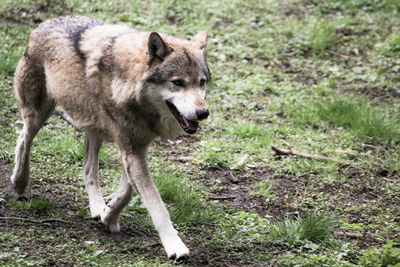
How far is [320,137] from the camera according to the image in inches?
281

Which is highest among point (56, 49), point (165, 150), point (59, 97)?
point (56, 49)

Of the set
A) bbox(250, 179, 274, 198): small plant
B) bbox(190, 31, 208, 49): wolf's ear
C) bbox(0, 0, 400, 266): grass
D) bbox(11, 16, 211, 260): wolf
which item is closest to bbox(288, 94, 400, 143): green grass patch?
bbox(0, 0, 400, 266): grass

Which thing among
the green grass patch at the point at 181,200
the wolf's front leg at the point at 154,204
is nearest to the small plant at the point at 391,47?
the green grass patch at the point at 181,200

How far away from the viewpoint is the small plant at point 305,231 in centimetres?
484

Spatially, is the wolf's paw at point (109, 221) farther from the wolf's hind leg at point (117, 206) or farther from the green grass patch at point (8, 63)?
the green grass patch at point (8, 63)

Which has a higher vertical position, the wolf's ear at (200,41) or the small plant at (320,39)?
the wolf's ear at (200,41)

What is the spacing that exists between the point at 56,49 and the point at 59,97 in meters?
0.45

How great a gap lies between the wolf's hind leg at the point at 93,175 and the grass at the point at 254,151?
157 mm

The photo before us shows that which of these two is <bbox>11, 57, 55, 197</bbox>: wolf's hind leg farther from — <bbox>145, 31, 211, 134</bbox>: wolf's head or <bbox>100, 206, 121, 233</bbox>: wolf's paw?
<bbox>145, 31, 211, 134</bbox>: wolf's head

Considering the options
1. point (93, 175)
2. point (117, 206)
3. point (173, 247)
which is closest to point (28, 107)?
point (93, 175)

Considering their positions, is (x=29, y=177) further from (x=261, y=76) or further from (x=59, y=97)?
(x=261, y=76)

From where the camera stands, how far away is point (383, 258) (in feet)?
13.9

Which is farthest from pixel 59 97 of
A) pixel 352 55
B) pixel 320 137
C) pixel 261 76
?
pixel 352 55

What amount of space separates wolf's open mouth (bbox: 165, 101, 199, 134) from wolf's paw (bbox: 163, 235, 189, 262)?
86 centimetres
